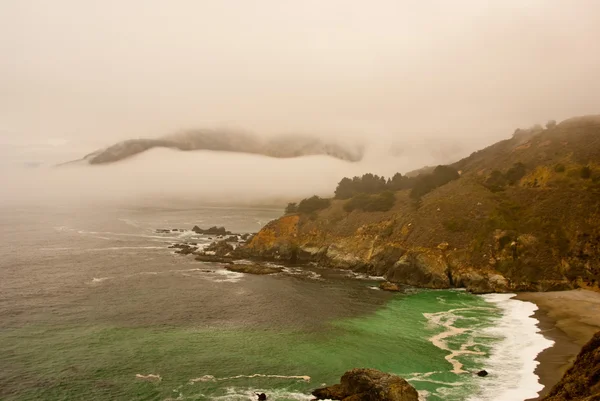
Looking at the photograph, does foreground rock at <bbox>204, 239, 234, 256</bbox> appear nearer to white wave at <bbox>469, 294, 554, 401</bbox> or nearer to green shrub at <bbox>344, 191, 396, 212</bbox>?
green shrub at <bbox>344, 191, 396, 212</bbox>

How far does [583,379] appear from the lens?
1642cm

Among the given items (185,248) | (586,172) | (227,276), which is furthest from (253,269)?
(586,172)

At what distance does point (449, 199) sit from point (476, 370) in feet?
200

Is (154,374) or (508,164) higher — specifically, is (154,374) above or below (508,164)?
below

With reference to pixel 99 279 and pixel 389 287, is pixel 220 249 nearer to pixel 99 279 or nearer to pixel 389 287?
pixel 99 279

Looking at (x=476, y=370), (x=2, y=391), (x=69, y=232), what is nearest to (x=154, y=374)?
(x=2, y=391)

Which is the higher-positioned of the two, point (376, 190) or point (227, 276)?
point (376, 190)

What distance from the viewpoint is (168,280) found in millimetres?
76750

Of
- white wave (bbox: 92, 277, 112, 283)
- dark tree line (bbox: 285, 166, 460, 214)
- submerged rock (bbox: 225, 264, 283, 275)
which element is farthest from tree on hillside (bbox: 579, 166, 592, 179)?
white wave (bbox: 92, 277, 112, 283)

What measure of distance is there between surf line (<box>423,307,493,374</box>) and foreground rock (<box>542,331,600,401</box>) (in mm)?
20211

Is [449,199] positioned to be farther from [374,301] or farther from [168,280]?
[168,280]

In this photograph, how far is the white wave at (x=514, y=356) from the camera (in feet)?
106

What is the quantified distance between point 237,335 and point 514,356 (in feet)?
95.2

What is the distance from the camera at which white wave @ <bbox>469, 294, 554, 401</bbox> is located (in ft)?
106
